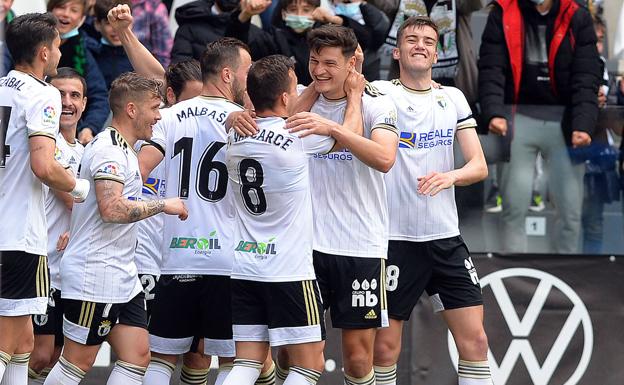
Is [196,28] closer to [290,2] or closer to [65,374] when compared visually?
[290,2]

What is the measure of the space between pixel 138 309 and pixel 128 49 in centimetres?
200

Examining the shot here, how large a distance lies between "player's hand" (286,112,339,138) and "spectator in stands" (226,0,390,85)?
10.0ft

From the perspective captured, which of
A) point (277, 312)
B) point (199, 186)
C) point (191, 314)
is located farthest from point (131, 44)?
point (277, 312)

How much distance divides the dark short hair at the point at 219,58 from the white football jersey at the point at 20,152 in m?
0.97

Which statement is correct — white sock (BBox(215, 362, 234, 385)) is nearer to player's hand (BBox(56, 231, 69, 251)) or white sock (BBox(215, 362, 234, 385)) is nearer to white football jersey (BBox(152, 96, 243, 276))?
white football jersey (BBox(152, 96, 243, 276))

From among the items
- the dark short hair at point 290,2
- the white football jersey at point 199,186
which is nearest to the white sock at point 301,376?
the white football jersey at point 199,186

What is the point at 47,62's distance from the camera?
6.90m

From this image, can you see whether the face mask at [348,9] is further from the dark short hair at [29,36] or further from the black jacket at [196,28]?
the dark short hair at [29,36]

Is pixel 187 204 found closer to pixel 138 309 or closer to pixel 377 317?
pixel 138 309

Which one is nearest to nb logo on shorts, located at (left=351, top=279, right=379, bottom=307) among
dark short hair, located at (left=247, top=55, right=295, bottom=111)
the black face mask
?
dark short hair, located at (left=247, top=55, right=295, bottom=111)

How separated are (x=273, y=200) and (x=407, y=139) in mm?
1477

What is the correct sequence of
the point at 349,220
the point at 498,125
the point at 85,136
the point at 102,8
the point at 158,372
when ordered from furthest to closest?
the point at 102,8
the point at 498,125
the point at 85,136
the point at 158,372
the point at 349,220

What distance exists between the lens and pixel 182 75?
7.95 m

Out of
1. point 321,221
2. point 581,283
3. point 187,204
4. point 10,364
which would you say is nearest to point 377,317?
point 321,221
